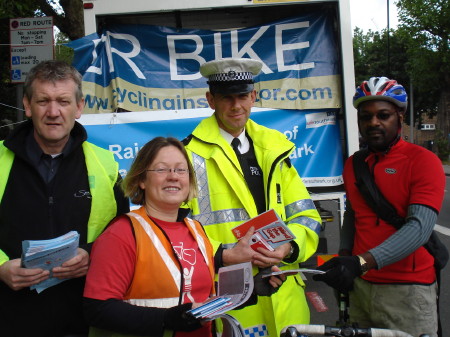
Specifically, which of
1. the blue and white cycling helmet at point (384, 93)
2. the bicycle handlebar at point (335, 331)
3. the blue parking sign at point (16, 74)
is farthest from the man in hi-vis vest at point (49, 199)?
the blue parking sign at point (16, 74)

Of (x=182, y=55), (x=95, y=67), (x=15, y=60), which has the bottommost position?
(x=95, y=67)

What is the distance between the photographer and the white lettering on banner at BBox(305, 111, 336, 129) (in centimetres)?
499

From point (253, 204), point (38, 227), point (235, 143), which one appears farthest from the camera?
point (235, 143)

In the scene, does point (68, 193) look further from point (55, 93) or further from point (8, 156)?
point (55, 93)

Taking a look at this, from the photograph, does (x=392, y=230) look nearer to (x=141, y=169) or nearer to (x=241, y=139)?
(x=241, y=139)

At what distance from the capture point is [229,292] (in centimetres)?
199

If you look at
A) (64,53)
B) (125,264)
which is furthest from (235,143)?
(64,53)

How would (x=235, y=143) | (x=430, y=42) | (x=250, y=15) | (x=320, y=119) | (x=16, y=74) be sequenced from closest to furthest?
(x=235, y=143), (x=320, y=119), (x=250, y=15), (x=16, y=74), (x=430, y=42)

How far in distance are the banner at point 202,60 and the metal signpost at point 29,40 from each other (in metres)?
2.43

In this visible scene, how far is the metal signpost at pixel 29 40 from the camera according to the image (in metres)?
6.88

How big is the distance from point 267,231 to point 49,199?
3.28ft

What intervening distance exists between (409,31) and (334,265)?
35.8 metres

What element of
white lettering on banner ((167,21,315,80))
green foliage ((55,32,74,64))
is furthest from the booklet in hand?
white lettering on banner ((167,21,315,80))

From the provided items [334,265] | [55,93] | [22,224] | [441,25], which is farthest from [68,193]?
[441,25]
